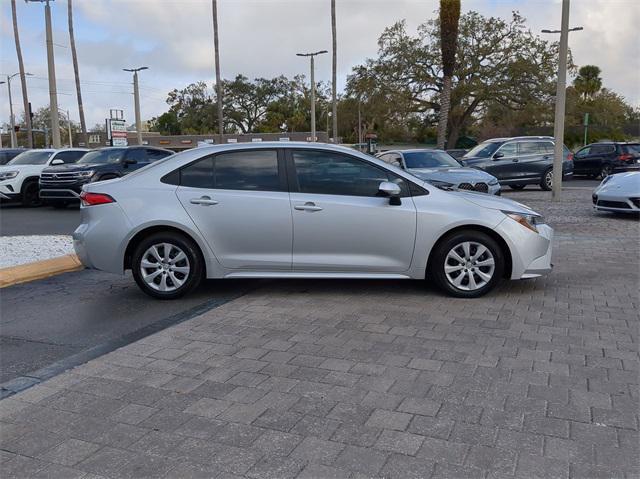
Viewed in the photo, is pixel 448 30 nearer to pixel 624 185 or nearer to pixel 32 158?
pixel 624 185

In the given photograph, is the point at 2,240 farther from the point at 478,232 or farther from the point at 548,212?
the point at 548,212

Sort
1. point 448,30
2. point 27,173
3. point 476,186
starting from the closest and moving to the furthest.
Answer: point 476,186
point 27,173
point 448,30

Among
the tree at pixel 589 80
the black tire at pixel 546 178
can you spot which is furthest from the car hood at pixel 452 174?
the tree at pixel 589 80

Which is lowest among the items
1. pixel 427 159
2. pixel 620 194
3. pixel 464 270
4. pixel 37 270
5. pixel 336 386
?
pixel 336 386

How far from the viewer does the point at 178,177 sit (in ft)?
20.3

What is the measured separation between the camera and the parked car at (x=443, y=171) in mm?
13422

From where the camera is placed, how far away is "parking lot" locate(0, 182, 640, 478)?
307 centimetres

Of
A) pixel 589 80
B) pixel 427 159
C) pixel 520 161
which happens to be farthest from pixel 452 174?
pixel 589 80

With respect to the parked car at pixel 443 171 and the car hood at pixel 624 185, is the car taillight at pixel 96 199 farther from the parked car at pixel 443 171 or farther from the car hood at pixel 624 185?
the car hood at pixel 624 185

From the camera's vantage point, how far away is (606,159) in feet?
80.1

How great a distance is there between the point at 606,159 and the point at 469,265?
21.4 m

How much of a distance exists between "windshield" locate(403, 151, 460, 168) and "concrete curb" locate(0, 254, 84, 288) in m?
8.46

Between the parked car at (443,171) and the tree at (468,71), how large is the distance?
31.0m

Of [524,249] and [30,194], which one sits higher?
[30,194]
